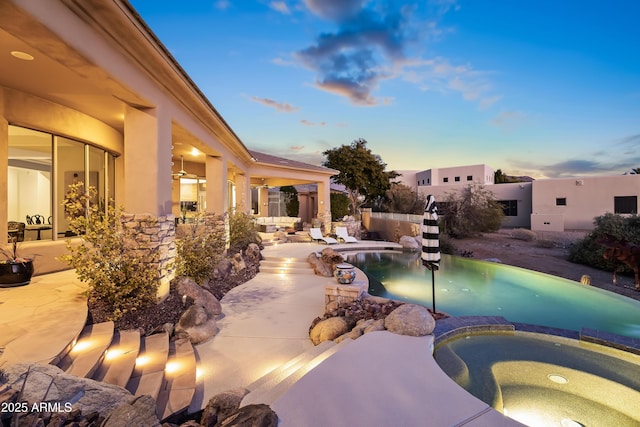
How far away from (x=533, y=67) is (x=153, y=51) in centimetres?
1545

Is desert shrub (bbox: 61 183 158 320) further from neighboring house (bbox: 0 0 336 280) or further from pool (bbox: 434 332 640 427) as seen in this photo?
pool (bbox: 434 332 640 427)

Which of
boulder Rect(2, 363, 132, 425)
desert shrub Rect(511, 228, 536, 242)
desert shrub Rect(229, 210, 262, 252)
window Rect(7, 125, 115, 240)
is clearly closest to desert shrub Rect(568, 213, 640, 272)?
desert shrub Rect(511, 228, 536, 242)

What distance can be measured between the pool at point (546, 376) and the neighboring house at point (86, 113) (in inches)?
217

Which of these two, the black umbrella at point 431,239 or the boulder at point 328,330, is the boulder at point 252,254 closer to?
the boulder at point 328,330

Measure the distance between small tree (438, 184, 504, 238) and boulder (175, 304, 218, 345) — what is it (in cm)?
1882

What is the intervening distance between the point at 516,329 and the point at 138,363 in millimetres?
5643

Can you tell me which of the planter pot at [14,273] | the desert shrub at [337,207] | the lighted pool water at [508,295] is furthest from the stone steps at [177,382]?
the desert shrub at [337,207]

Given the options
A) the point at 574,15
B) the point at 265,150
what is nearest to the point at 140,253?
the point at 574,15

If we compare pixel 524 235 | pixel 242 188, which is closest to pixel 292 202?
pixel 242 188

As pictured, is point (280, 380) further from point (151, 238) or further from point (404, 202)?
point (404, 202)

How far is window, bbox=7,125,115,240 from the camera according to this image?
249 inches

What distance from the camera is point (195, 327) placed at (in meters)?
4.77

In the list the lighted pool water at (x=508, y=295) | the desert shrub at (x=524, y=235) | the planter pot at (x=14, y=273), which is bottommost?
the lighted pool water at (x=508, y=295)

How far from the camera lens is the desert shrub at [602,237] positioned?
12.7m
